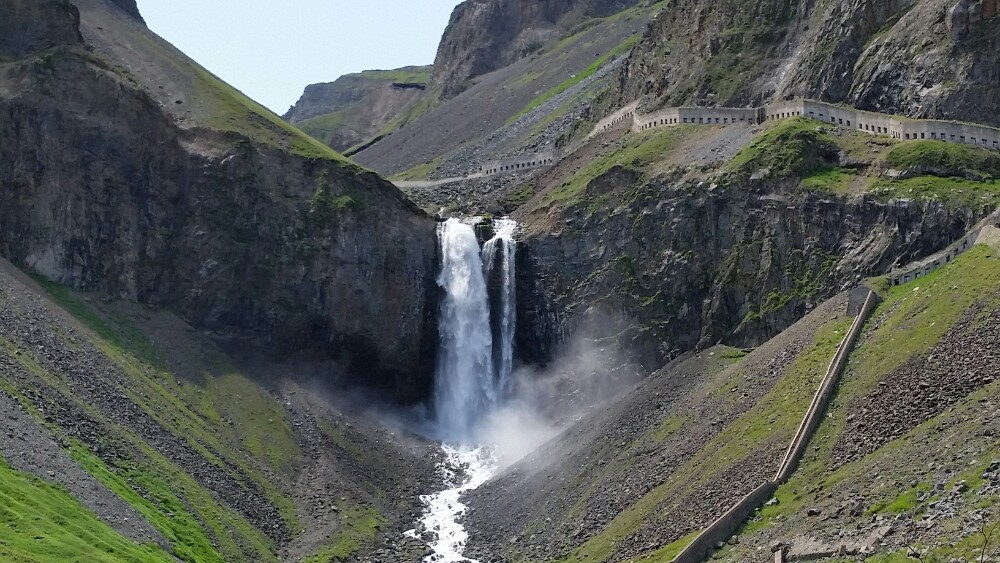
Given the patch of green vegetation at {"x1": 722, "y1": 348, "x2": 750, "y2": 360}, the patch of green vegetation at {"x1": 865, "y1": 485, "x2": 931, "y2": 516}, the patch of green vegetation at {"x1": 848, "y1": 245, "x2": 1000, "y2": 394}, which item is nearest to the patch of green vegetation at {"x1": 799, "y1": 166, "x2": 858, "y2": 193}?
the patch of green vegetation at {"x1": 722, "y1": 348, "x2": 750, "y2": 360}

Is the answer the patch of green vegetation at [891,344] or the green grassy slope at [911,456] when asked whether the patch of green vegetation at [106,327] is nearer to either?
the patch of green vegetation at [891,344]

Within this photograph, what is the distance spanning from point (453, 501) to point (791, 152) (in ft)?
116

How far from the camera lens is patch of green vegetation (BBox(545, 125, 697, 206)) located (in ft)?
391

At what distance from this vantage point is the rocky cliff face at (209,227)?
377 ft

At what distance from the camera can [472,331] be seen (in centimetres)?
11962

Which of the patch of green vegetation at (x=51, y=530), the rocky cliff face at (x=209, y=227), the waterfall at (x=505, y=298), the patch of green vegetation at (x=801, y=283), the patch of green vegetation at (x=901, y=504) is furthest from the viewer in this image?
the waterfall at (x=505, y=298)

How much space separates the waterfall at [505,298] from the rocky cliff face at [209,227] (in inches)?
210

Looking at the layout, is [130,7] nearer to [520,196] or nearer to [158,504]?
[520,196]

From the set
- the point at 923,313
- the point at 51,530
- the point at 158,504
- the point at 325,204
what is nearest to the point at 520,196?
the point at 325,204

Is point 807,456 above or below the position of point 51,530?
below

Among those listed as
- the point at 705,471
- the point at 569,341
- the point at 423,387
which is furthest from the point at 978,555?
the point at 423,387

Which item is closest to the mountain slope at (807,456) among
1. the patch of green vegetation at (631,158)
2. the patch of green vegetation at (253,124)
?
the patch of green vegetation at (631,158)

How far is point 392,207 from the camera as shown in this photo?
122688 millimetres

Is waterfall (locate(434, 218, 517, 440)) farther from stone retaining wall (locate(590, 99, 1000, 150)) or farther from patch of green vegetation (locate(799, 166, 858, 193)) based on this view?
patch of green vegetation (locate(799, 166, 858, 193))
